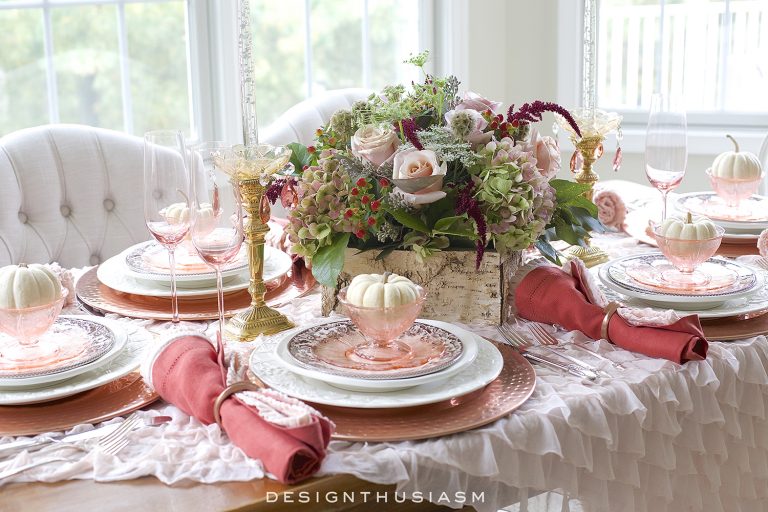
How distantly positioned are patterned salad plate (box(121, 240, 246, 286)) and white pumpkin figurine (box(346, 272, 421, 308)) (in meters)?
0.43

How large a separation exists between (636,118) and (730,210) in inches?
76.6

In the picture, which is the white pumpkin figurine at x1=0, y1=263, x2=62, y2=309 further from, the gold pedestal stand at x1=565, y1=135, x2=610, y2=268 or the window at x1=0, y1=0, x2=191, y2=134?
the window at x1=0, y1=0, x2=191, y2=134

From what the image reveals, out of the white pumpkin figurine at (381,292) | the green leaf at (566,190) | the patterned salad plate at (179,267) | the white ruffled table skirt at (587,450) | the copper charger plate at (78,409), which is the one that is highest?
the green leaf at (566,190)

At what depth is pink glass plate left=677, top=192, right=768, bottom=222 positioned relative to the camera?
202cm

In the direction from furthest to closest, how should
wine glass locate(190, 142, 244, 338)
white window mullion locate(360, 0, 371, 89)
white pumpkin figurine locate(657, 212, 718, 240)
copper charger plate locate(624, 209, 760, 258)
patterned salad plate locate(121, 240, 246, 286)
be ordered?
white window mullion locate(360, 0, 371, 89) < copper charger plate locate(624, 209, 760, 258) < patterned salad plate locate(121, 240, 246, 286) < white pumpkin figurine locate(657, 212, 718, 240) < wine glass locate(190, 142, 244, 338)

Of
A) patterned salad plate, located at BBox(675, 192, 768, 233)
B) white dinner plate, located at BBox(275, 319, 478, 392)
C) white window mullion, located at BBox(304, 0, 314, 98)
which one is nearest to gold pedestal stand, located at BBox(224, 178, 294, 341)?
white dinner plate, located at BBox(275, 319, 478, 392)

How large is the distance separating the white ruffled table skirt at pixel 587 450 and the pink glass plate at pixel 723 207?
690 millimetres

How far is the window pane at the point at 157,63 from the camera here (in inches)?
120

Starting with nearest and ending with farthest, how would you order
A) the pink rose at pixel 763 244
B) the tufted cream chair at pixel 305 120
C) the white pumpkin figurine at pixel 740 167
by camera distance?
the pink rose at pixel 763 244, the white pumpkin figurine at pixel 740 167, the tufted cream chair at pixel 305 120

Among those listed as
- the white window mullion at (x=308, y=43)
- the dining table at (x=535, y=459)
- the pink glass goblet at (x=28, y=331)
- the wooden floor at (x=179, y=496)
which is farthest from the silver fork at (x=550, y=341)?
the white window mullion at (x=308, y=43)

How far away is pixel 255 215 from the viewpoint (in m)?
1.42

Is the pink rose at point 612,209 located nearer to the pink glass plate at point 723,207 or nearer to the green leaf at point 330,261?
the pink glass plate at point 723,207

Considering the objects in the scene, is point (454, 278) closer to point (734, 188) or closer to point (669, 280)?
point (669, 280)

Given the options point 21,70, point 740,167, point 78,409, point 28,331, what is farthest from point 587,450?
point 21,70
